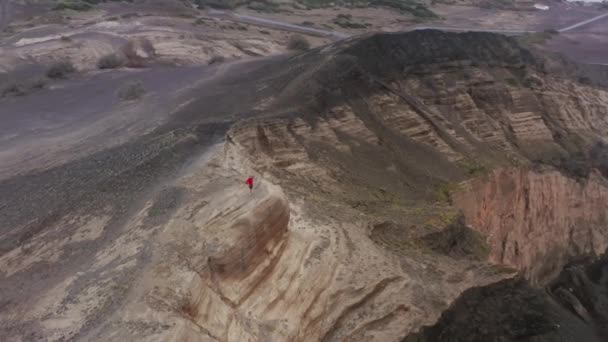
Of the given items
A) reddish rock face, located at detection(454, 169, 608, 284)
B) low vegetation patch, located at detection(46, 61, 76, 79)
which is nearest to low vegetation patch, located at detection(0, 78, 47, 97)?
low vegetation patch, located at detection(46, 61, 76, 79)

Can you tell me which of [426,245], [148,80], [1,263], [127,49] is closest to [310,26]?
[127,49]

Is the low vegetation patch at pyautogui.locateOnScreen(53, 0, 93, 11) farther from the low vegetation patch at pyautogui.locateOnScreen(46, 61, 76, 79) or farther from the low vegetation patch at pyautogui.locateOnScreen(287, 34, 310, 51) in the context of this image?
the low vegetation patch at pyautogui.locateOnScreen(287, 34, 310, 51)

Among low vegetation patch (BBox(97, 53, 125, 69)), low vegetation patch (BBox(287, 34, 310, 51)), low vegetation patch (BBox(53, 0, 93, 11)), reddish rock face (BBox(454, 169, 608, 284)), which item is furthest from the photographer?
low vegetation patch (BBox(53, 0, 93, 11))

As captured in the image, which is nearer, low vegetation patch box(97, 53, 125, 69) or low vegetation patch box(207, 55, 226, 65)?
low vegetation patch box(97, 53, 125, 69)

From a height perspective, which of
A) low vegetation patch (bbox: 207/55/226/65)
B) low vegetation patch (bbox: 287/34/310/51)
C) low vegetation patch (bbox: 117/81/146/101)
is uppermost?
low vegetation patch (bbox: 117/81/146/101)

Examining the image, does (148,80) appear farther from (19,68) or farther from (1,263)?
(1,263)

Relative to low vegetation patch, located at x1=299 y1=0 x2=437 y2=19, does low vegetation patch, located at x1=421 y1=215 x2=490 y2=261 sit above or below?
above

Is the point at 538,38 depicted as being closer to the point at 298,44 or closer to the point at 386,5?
the point at 386,5

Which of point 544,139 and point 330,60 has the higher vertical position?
point 330,60
